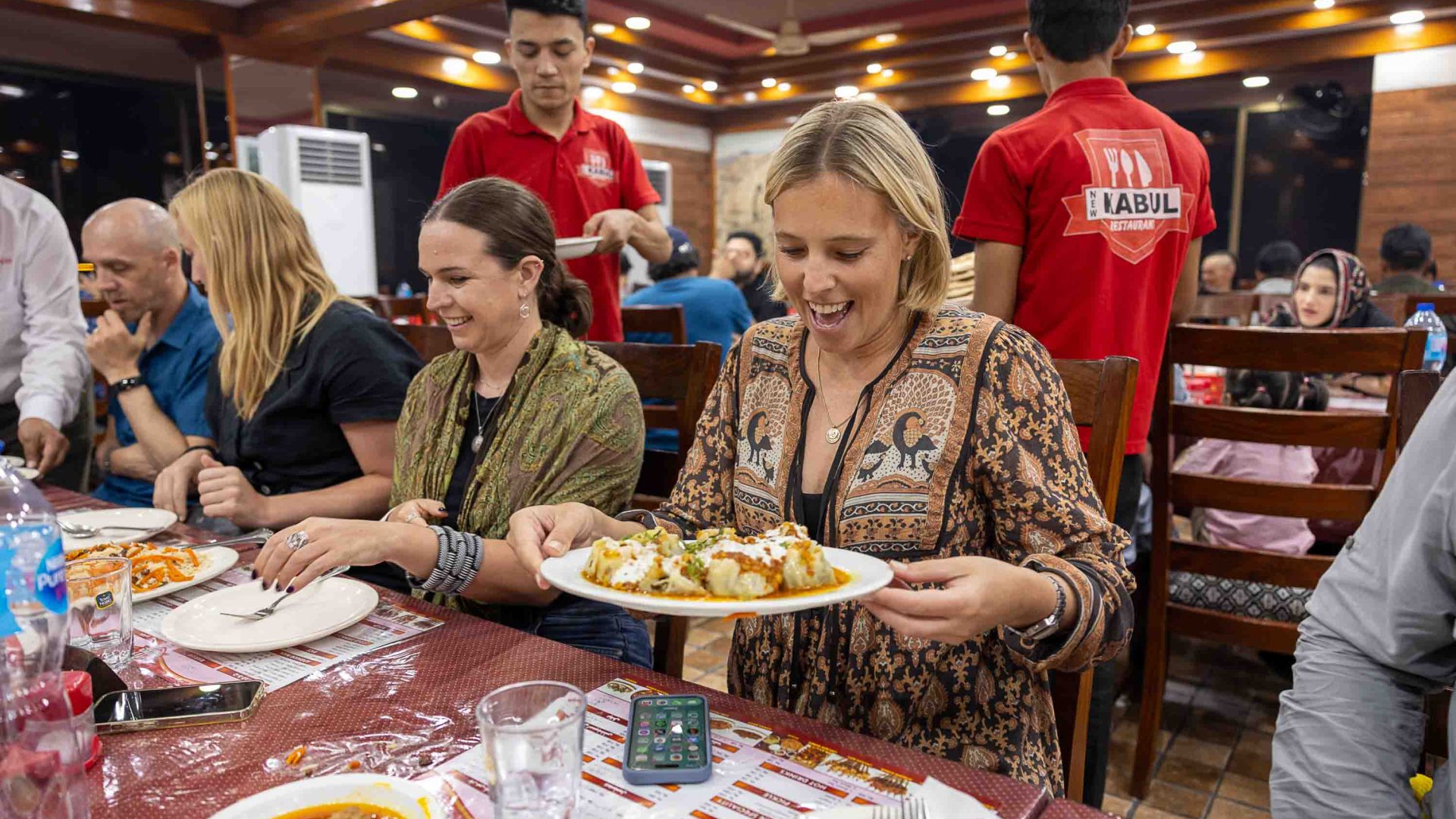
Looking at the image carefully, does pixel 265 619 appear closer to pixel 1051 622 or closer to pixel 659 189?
pixel 1051 622

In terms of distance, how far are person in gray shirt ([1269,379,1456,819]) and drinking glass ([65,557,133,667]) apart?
4.42 feet

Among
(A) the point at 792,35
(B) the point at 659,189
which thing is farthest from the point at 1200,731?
(B) the point at 659,189

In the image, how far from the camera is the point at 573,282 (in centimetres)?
191

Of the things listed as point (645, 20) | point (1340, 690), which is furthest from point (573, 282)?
point (645, 20)

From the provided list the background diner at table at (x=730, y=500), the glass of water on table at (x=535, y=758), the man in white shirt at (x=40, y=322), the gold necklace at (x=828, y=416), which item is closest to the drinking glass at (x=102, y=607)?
the background diner at table at (x=730, y=500)

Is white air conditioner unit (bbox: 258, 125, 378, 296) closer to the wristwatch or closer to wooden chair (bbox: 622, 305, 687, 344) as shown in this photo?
wooden chair (bbox: 622, 305, 687, 344)

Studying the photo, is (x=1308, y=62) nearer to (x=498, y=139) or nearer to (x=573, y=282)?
(x=498, y=139)

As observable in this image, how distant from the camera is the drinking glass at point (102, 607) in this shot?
3.50 feet

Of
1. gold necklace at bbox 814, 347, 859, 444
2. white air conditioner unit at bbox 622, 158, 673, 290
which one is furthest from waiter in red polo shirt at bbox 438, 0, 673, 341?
white air conditioner unit at bbox 622, 158, 673, 290

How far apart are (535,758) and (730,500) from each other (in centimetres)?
70

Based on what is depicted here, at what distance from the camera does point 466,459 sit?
5.65ft

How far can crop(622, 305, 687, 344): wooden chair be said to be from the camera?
124 inches

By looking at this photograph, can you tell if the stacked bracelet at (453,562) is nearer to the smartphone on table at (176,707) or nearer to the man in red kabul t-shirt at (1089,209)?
the smartphone on table at (176,707)

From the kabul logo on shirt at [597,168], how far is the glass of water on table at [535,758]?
2.25 meters
